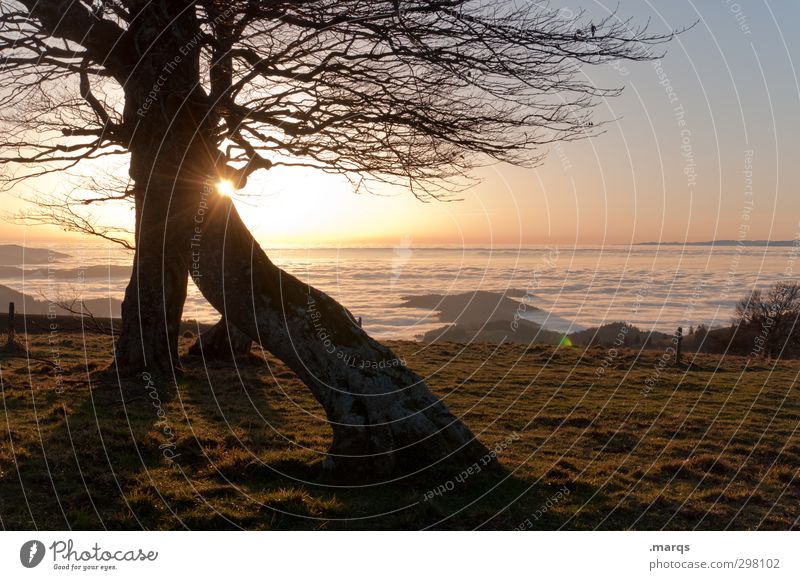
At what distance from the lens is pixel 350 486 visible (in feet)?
30.5

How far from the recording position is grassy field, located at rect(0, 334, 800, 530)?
830 cm

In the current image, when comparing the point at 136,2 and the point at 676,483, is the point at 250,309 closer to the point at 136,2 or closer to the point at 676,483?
the point at 136,2

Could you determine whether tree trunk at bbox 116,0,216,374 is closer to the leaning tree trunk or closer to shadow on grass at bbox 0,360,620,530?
the leaning tree trunk

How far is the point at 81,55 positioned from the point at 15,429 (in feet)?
24.7

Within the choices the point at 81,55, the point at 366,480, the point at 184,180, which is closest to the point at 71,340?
the point at 81,55

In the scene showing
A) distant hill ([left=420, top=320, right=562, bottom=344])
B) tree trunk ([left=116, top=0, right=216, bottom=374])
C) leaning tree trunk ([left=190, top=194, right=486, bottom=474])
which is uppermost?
tree trunk ([left=116, top=0, right=216, bottom=374])

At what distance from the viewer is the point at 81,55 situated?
13.7m

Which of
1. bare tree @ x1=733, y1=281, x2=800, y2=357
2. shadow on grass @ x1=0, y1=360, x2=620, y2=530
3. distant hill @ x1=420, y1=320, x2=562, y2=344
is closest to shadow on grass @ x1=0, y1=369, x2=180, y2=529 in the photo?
shadow on grass @ x1=0, y1=360, x2=620, y2=530

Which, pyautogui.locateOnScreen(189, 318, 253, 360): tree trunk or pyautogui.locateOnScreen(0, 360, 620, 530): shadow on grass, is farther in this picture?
pyautogui.locateOnScreen(189, 318, 253, 360): tree trunk

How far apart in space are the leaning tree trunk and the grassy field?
1.39 feet

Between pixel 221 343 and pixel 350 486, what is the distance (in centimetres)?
1173

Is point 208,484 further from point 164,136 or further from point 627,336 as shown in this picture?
point 627,336

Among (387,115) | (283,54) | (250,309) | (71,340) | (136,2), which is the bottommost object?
(71,340)

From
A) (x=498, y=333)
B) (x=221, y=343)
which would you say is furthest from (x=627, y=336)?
(x=221, y=343)
